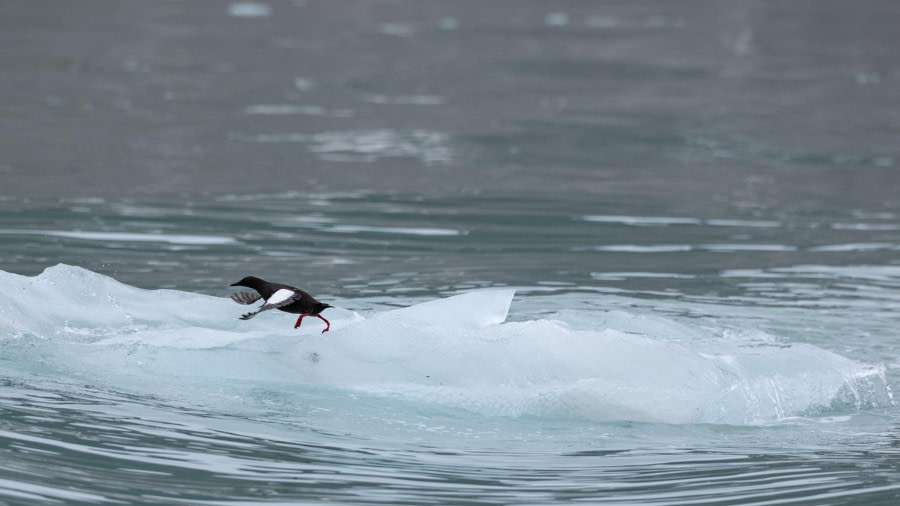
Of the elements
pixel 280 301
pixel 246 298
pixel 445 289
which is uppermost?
pixel 445 289

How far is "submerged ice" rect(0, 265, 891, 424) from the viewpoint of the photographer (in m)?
4.74

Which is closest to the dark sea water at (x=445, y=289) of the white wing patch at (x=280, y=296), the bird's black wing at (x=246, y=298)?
the bird's black wing at (x=246, y=298)

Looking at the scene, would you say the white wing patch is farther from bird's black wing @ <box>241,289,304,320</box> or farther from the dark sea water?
the dark sea water

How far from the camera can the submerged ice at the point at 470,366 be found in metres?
4.74

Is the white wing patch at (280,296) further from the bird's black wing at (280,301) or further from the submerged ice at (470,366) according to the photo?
the submerged ice at (470,366)

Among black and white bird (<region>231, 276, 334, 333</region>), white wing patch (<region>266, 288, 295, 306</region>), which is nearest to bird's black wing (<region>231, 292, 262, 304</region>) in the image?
black and white bird (<region>231, 276, 334, 333</region>)

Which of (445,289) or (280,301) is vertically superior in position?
(445,289)

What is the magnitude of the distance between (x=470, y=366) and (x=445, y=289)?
1.96 metres

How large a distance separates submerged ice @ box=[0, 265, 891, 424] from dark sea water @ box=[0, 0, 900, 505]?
12 millimetres

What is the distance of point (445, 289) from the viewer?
22.5ft

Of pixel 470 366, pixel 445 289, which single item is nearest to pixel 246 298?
pixel 470 366

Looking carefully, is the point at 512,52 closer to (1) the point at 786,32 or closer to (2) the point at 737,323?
(1) the point at 786,32

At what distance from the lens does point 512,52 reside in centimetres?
2041

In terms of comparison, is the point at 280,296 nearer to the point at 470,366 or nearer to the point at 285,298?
the point at 285,298
